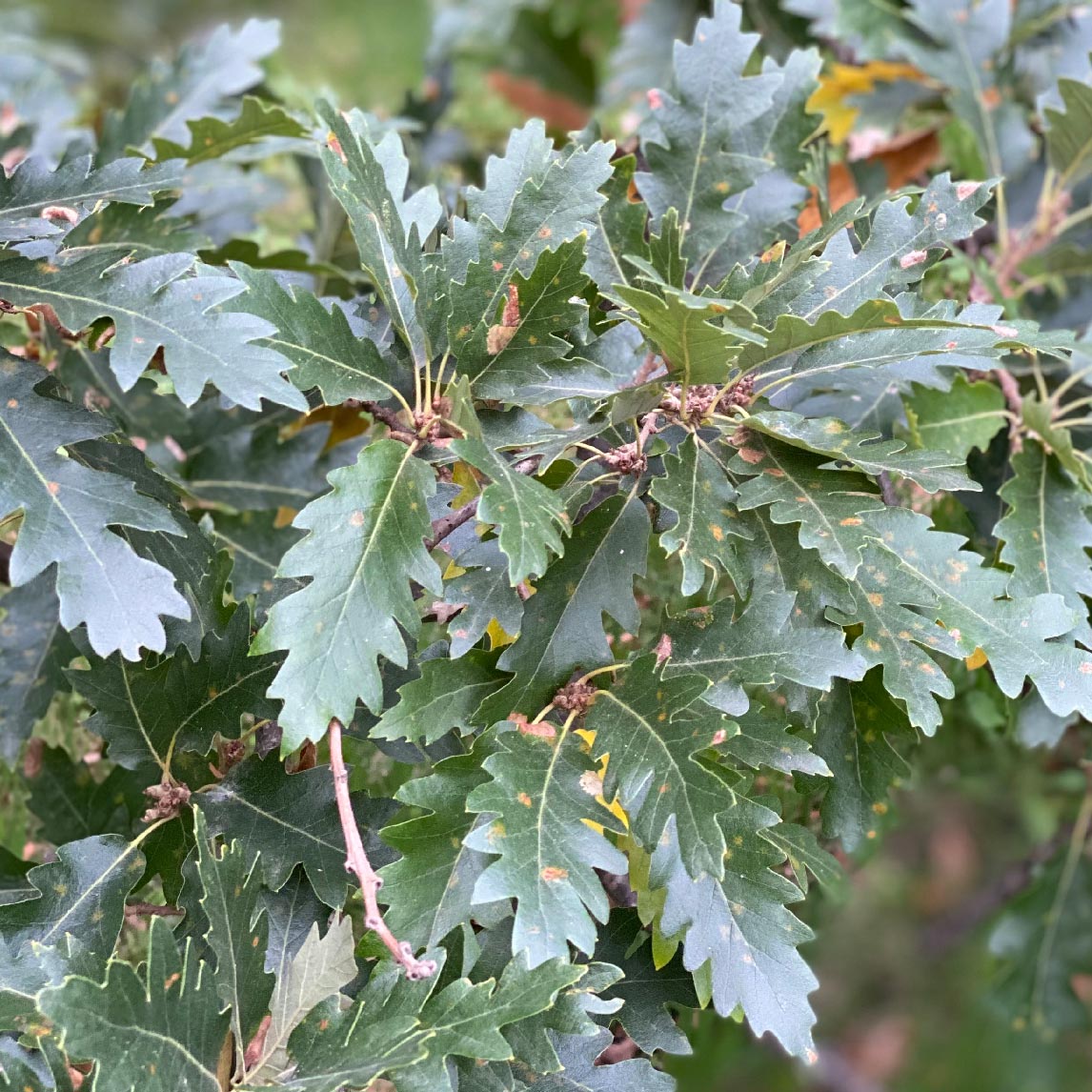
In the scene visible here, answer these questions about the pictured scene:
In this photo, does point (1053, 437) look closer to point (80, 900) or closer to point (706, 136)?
point (706, 136)

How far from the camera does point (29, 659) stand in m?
0.91

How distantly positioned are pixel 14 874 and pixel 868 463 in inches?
28.4

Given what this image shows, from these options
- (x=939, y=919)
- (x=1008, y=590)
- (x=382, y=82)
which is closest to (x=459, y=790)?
(x=1008, y=590)

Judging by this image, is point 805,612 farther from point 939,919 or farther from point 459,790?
point 939,919

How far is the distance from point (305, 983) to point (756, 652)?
0.36 meters

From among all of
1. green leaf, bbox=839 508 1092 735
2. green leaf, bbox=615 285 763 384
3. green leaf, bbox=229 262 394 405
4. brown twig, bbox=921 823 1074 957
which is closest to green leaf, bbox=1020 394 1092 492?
green leaf, bbox=839 508 1092 735

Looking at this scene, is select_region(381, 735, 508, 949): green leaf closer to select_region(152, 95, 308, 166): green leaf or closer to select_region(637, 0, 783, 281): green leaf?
select_region(637, 0, 783, 281): green leaf

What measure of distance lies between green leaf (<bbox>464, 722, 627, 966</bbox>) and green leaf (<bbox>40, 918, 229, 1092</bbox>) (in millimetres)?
173

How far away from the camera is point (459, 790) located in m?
0.70

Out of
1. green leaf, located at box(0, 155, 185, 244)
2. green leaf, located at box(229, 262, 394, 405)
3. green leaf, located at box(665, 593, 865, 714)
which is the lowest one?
green leaf, located at box(665, 593, 865, 714)

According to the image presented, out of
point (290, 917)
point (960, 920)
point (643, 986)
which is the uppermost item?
point (290, 917)

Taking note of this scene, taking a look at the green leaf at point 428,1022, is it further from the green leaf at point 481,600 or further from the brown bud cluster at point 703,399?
the brown bud cluster at point 703,399

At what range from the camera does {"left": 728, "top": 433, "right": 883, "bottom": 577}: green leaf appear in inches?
28.0

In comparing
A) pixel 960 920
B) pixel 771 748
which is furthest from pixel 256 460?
pixel 960 920
